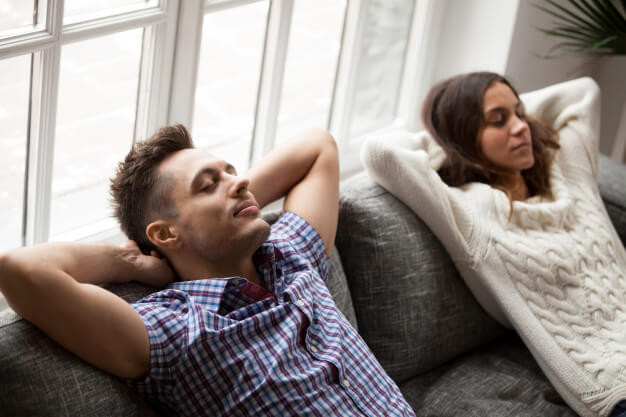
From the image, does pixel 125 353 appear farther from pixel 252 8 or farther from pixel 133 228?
pixel 252 8

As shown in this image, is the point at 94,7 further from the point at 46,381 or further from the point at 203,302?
the point at 46,381

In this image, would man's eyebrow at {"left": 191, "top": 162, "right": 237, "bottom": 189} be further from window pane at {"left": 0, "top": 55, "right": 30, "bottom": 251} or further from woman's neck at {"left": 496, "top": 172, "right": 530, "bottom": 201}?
woman's neck at {"left": 496, "top": 172, "right": 530, "bottom": 201}

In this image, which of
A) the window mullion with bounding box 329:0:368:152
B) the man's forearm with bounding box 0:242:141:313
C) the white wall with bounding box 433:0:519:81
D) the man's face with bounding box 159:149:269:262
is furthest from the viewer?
the white wall with bounding box 433:0:519:81

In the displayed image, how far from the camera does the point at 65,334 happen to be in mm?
1255

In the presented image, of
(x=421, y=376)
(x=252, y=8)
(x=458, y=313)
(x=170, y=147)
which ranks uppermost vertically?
(x=252, y=8)

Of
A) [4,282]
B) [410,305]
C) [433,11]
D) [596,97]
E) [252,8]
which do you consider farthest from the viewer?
[433,11]

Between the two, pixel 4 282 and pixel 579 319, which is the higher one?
pixel 4 282

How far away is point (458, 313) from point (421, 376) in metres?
0.19

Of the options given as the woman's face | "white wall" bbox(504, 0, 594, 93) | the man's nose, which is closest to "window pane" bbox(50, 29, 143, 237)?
the man's nose

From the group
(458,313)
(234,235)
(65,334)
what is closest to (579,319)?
(458,313)

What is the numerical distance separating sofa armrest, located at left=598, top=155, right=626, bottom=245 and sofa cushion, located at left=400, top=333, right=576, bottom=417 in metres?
0.59

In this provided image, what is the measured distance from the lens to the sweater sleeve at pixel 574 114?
92.4 inches

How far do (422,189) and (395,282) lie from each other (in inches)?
9.8

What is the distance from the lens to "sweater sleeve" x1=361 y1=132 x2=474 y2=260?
195cm
